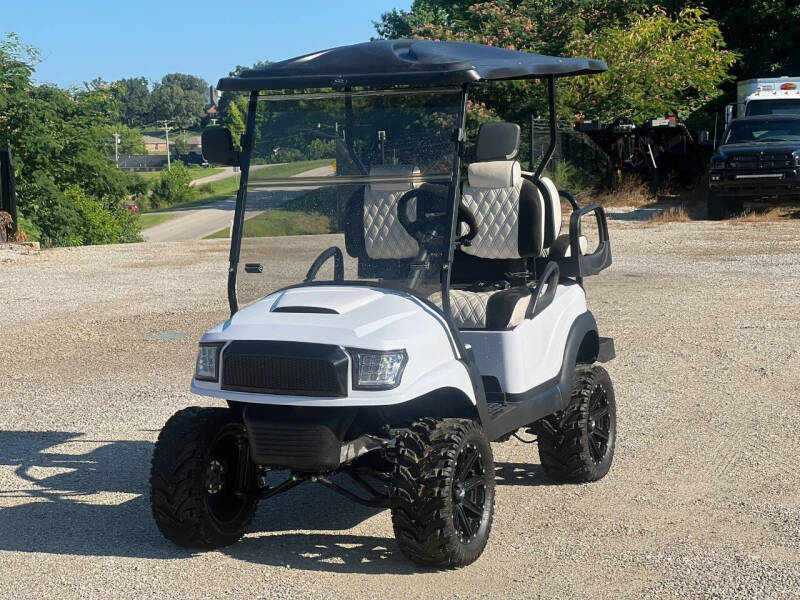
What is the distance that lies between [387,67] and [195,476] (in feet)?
6.17

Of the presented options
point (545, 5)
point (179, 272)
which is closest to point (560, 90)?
point (545, 5)

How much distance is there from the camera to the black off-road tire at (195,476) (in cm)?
489

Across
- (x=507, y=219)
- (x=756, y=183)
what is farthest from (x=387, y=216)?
(x=756, y=183)

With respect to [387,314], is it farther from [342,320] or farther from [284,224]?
[284,224]

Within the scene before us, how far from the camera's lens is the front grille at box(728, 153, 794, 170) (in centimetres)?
2044

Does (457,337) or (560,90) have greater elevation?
(560,90)

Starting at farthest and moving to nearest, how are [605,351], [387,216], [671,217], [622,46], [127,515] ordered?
[622,46] < [671,217] < [605,351] < [127,515] < [387,216]

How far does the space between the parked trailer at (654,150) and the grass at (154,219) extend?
1526 inches

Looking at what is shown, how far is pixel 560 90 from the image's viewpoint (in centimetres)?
2825

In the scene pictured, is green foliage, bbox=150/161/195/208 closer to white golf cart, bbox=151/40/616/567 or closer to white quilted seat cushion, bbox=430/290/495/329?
white golf cart, bbox=151/40/616/567

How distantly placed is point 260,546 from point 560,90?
24190 millimetres

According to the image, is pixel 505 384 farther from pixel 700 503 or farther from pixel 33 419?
pixel 33 419

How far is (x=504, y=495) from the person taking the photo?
19.5 ft

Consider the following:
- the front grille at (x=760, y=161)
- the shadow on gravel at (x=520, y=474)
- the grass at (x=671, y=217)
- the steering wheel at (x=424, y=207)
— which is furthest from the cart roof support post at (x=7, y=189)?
the steering wheel at (x=424, y=207)
